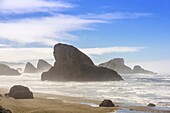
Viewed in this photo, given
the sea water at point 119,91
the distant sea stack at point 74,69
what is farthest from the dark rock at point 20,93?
the distant sea stack at point 74,69

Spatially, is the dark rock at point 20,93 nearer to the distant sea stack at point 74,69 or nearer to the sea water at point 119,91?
the sea water at point 119,91

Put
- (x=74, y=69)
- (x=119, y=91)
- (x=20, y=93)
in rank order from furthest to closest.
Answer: (x=74, y=69), (x=119, y=91), (x=20, y=93)

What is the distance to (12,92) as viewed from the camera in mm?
39375

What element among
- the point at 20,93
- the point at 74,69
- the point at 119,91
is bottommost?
the point at 119,91

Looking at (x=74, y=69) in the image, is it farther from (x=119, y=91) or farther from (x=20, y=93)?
(x=20, y=93)

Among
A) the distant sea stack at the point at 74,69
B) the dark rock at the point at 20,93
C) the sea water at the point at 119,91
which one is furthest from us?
the distant sea stack at the point at 74,69

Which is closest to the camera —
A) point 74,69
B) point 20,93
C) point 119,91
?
point 20,93

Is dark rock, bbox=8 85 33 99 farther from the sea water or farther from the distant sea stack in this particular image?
the distant sea stack

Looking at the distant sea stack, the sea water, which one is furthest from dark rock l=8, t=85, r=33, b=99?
the distant sea stack

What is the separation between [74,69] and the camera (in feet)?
394

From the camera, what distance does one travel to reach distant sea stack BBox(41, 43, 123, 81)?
388ft

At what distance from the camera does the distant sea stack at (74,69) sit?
11819 cm

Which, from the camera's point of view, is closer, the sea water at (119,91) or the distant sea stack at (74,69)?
the sea water at (119,91)

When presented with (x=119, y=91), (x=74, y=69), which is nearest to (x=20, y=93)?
(x=119, y=91)
